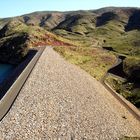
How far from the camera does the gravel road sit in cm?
3522

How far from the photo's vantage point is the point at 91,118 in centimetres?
4184

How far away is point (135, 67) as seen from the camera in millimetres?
96750

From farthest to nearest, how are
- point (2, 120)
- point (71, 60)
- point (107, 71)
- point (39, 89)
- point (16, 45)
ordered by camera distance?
point (16, 45) < point (71, 60) < point (107, 71) < point (39, 89) < point (2, 120)

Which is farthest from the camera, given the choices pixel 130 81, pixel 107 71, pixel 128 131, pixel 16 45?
pixel 16 45

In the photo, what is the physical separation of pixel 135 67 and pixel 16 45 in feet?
201

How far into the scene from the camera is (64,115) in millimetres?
41469

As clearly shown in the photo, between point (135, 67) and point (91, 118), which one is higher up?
point (91, 118)

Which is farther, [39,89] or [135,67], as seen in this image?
[135,67]

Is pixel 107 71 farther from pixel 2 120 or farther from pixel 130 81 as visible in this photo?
pixel 2 120

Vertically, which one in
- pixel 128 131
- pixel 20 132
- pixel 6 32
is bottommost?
pixel 6 32

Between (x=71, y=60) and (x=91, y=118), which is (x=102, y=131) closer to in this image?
(x=91, y=118)

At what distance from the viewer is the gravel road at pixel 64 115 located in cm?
3522

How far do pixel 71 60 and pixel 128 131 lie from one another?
6231cm

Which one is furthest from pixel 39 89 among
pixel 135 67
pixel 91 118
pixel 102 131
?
pixel 135 67
